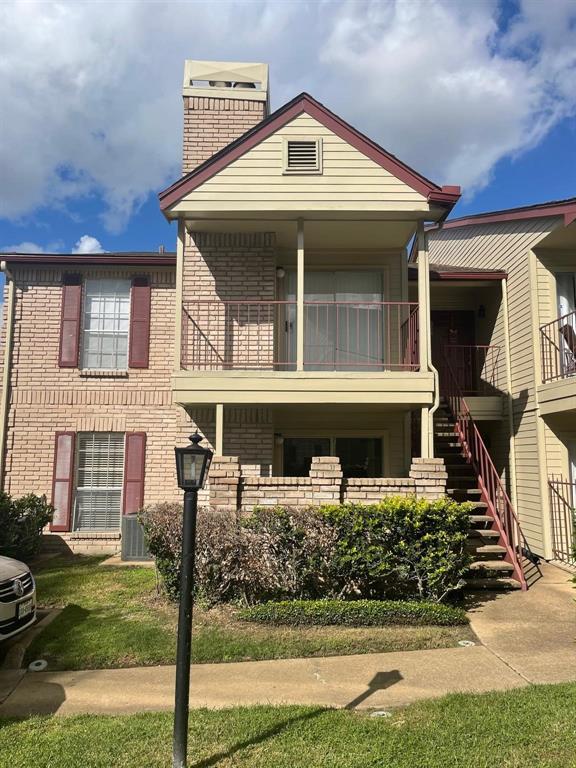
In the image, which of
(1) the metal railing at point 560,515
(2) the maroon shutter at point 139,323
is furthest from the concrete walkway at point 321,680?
(2) the maroon shutter at point 139,323

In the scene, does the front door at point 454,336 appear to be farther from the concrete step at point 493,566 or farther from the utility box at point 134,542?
the utility box at point 134,542

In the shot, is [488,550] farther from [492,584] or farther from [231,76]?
[231,76]

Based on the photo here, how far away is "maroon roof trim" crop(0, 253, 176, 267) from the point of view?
34.7 feet

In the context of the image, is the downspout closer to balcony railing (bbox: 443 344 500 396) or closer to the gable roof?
the gable roof

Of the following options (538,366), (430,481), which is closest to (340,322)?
(538,366)

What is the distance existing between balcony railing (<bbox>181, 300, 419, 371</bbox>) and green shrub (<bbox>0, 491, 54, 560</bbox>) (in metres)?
3.66

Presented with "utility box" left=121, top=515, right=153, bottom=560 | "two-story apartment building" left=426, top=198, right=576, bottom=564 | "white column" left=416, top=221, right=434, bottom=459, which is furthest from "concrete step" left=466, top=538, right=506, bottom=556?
"utility box" left=121, top=515, right=153, bottom=560

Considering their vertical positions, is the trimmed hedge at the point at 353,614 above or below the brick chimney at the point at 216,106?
below

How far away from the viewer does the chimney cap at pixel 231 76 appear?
10.5 m

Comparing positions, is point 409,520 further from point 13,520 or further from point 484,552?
point 13,520

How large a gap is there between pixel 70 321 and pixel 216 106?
194 inches

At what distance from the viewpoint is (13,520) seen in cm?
896

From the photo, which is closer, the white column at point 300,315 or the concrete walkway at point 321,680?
the concrete walkway at point 321,680

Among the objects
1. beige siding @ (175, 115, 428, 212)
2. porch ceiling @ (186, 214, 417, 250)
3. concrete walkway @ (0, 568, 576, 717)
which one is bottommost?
concrete walkway @ (0, 568, 576, 717)
